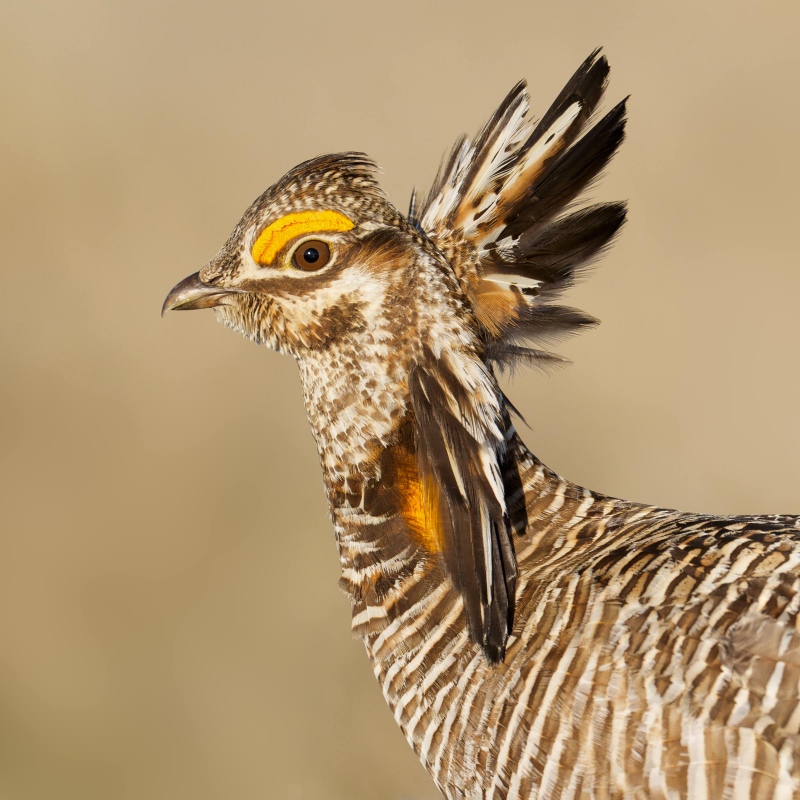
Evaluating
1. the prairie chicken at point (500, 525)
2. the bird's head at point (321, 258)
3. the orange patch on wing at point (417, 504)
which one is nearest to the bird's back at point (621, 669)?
the prairie chicken at point (500, 525)

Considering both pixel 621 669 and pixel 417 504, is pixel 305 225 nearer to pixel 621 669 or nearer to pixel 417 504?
pixel 417 504

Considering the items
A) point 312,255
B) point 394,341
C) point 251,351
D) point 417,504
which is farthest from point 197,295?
point 251,351

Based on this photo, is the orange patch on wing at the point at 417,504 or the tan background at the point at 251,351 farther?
the tan background at the point at 251,351

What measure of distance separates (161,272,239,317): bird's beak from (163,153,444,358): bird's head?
0.06 meters

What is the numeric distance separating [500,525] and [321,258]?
1.94 ft

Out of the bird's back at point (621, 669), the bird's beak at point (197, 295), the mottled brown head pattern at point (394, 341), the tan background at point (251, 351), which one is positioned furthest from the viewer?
the tan background at point (251, 351)

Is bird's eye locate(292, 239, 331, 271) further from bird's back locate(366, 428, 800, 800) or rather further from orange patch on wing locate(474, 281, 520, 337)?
bird's back locate(366, 428, 800, 800)

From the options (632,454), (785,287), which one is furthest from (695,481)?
(785,287)

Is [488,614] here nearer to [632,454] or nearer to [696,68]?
[632,454]

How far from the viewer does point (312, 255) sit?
1.80 metres

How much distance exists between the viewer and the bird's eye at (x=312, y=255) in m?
1.80

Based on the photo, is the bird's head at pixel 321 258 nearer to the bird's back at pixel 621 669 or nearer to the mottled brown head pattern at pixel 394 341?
the mottled brown head pattern at pixel 394 341

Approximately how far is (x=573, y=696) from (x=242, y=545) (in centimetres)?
392

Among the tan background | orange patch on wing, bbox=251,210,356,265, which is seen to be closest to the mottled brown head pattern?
orange patch on wing, bbox=251,210,356,265
